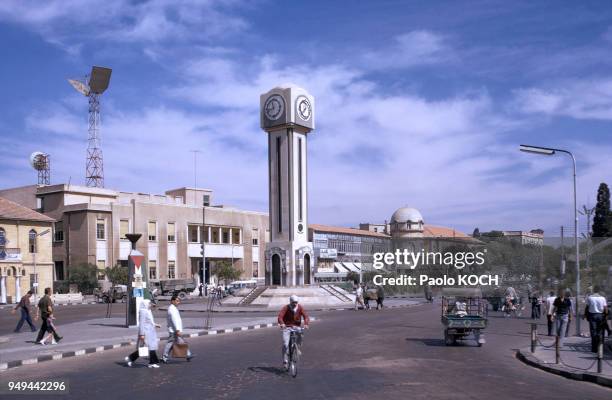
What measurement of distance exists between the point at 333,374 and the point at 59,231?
213ft

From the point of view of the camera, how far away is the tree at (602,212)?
228 ft

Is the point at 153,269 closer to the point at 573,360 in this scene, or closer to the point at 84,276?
the point at 84,276

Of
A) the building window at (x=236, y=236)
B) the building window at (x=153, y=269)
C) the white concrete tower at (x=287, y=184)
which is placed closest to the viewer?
the white concrete tower at (x=287, y=184)

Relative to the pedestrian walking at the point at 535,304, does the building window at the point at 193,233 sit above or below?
above

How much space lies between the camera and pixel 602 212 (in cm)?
7012

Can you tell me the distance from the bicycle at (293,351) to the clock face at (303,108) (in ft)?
127

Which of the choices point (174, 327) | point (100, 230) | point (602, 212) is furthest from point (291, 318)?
point (602, 212)

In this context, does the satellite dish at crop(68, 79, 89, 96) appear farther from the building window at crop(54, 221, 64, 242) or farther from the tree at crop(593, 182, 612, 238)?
the tree at crop(593, 182, 612, 238)

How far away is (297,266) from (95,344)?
3198 centimetres

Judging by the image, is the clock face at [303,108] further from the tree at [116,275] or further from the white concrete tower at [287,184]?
the tree at [116,275]

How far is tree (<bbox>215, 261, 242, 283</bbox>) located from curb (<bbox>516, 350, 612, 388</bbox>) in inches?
2483

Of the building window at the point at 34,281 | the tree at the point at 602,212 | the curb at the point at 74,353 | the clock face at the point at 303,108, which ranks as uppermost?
the clock face at the point at 303,108

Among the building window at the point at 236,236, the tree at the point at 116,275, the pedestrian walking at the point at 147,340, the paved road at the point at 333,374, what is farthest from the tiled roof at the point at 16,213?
the pedestrian walking at the point at 147,340

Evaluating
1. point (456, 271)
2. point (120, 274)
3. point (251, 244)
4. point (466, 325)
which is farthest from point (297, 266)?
point (251, 244)
